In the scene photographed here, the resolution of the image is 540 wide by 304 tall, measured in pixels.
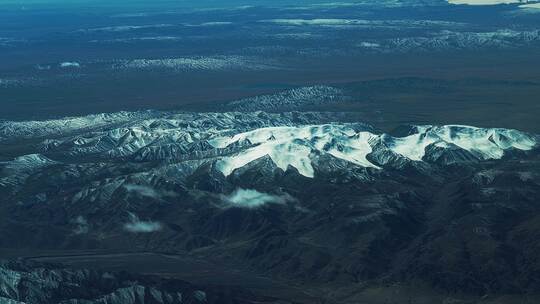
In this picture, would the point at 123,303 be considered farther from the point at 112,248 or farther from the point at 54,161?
the point at 54,161

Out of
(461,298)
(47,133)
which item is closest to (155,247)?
(461,298)

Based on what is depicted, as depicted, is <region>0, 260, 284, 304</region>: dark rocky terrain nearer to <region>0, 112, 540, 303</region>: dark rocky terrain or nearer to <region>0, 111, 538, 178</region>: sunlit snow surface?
<region>0, 112, 540, 303</region>: dark rocky terrain

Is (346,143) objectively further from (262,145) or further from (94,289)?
(94,289)

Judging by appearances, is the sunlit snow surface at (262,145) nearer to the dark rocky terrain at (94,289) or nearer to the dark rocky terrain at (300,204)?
the dark rocky terrain at (300,204)

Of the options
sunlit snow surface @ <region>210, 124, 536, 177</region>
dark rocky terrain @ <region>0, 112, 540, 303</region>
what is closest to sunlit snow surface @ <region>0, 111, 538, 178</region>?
sunlit snow surface @ <region>210, 124, 536, 177</region>

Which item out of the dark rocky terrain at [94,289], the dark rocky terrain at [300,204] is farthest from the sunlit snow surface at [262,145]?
the dark rocky terrain at [94,289]

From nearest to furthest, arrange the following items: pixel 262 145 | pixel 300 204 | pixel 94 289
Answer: pixel 94 289 → pixel 300 204 → pixel 262 145

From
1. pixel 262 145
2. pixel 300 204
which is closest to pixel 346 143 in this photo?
pixel 262 145

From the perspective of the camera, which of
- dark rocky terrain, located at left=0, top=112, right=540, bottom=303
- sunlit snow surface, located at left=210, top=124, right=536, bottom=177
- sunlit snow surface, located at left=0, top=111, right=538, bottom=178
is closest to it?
dark rocky terrain, located at left=0, top=112, right=540, bottom=303
